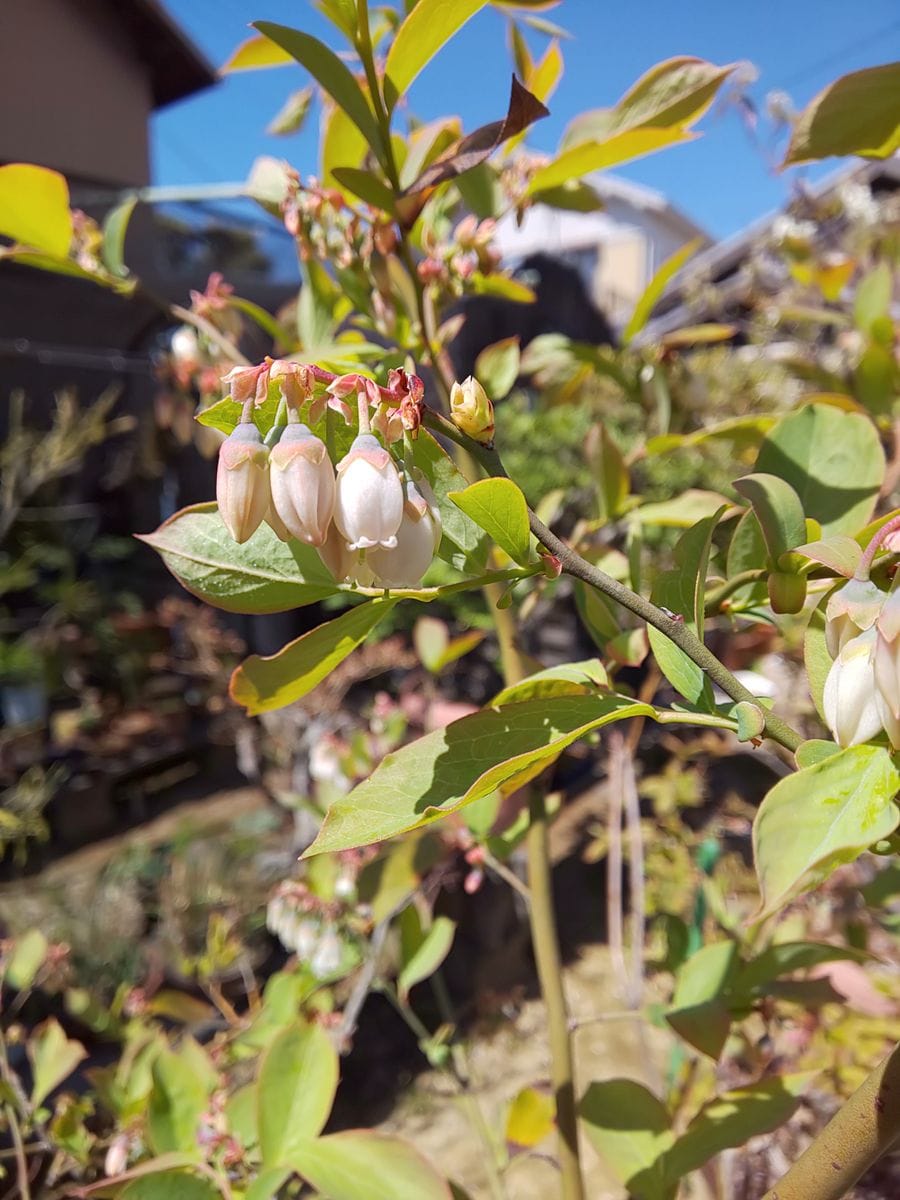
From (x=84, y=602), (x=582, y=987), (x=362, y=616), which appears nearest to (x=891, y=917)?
(x=362, y=616)

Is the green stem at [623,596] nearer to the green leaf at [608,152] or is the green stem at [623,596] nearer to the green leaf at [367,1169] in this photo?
the green leaf at [608,152]

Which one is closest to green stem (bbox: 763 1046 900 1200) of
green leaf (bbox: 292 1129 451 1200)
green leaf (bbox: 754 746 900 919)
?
green leaf (bbox: 754 746 900 919)

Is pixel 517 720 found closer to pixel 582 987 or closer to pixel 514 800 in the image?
pixel 514 800

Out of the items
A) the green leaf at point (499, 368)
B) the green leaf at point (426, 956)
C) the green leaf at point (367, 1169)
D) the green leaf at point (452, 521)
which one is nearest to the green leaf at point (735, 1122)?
the green leaf at point (367, 1169)

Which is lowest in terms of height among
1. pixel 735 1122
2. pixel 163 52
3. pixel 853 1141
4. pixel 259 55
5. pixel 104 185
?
pixel 735 1122

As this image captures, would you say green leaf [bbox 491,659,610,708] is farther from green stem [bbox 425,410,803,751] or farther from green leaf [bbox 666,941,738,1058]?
green leaf [bbox 666,941,738,1058]

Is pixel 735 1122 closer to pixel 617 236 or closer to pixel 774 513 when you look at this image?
pixel 774 513

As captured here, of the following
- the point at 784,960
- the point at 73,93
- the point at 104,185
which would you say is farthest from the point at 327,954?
the point at 104,185
